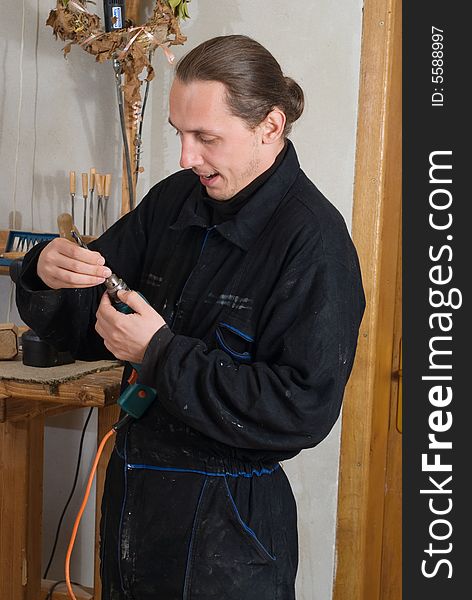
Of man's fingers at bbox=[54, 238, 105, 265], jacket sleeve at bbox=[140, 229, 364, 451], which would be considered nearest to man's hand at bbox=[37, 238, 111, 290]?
man's fingers at bbox=[54, 238, 105, 265]

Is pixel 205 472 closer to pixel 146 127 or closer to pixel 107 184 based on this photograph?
pixel 107 184

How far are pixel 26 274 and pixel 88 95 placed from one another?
109 cm

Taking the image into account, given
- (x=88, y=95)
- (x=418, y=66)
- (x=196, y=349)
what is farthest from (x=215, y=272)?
(x=88, y=95)

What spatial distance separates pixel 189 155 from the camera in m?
1.30

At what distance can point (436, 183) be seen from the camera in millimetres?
2041

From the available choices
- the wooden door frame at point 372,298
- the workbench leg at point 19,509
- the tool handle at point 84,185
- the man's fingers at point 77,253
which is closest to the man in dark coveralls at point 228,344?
the man's fingers at point 77,253

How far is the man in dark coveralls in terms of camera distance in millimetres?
1239

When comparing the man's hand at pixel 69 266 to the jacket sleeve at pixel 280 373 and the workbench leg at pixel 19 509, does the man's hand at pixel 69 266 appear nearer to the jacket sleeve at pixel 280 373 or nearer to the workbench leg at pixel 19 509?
the jacket sleeve at pixel 280 373

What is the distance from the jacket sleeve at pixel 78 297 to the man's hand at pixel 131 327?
0.62ft

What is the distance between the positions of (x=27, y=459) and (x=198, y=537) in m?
0.86

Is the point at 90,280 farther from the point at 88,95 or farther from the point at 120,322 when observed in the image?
the point at 88,95

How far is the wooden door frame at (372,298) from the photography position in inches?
82.4

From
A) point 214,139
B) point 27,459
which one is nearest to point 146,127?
point 27,459

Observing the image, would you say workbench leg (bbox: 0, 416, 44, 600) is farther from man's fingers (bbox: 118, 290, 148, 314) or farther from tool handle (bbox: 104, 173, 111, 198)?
man's fingers (bbox: 118, 290, 148, 314)
